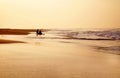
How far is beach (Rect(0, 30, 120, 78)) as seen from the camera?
154 cm

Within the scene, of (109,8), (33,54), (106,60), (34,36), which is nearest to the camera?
(106,60)

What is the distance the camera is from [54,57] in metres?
1.92

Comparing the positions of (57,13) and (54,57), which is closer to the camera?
(54,57)

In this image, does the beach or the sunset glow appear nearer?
the beach

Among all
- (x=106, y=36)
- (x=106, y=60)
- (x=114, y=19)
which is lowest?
(x=106, y=60)

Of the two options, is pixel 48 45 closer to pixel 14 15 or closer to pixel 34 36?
pixel 34 36

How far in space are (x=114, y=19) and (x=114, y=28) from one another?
3.0 inches

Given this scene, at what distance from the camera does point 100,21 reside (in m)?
2.16

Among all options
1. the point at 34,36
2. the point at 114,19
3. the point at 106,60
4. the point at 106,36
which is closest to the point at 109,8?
the point at 114,19

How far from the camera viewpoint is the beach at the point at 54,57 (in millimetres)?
1538

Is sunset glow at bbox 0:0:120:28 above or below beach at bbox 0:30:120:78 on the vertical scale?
above

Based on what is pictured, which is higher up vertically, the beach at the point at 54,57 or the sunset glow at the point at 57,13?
the sunset glow at the point at 57,13

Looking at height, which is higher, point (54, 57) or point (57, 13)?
point (57, 13)

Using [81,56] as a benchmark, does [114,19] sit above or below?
above
